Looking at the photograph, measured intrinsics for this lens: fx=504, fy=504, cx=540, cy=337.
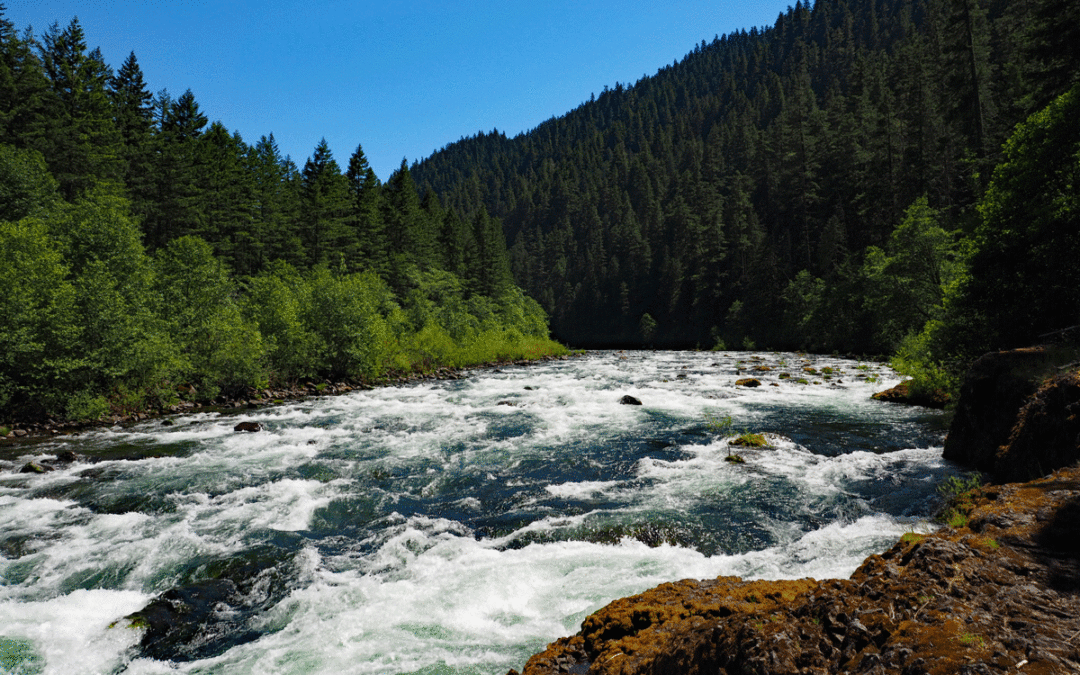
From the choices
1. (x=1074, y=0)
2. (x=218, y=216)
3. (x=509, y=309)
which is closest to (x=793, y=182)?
(x=509, y=309)

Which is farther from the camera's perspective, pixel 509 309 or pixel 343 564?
pixel 509 309

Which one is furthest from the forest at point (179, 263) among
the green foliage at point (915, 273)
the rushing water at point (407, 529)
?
the green foliage at point (915, 273)

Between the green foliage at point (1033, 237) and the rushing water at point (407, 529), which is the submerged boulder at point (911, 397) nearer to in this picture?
the rushing water at point (407, 529)

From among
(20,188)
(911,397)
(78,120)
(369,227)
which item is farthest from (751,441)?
(369,227)

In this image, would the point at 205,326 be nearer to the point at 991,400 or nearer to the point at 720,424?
the point at 720,424

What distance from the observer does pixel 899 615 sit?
10.4ft

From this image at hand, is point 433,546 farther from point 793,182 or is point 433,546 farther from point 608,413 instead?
point 793,182

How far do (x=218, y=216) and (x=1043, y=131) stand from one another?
5159cm

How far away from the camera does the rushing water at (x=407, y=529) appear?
5.74m

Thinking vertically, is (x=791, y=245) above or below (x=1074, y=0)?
below

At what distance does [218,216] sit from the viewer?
144ft

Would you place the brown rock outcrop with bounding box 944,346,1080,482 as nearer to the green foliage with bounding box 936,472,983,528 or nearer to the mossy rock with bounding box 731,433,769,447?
the green foliage with bounding box 936,472,983,528

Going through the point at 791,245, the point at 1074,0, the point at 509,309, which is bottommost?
the point at 509,309

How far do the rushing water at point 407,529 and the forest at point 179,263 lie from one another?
162 inches
